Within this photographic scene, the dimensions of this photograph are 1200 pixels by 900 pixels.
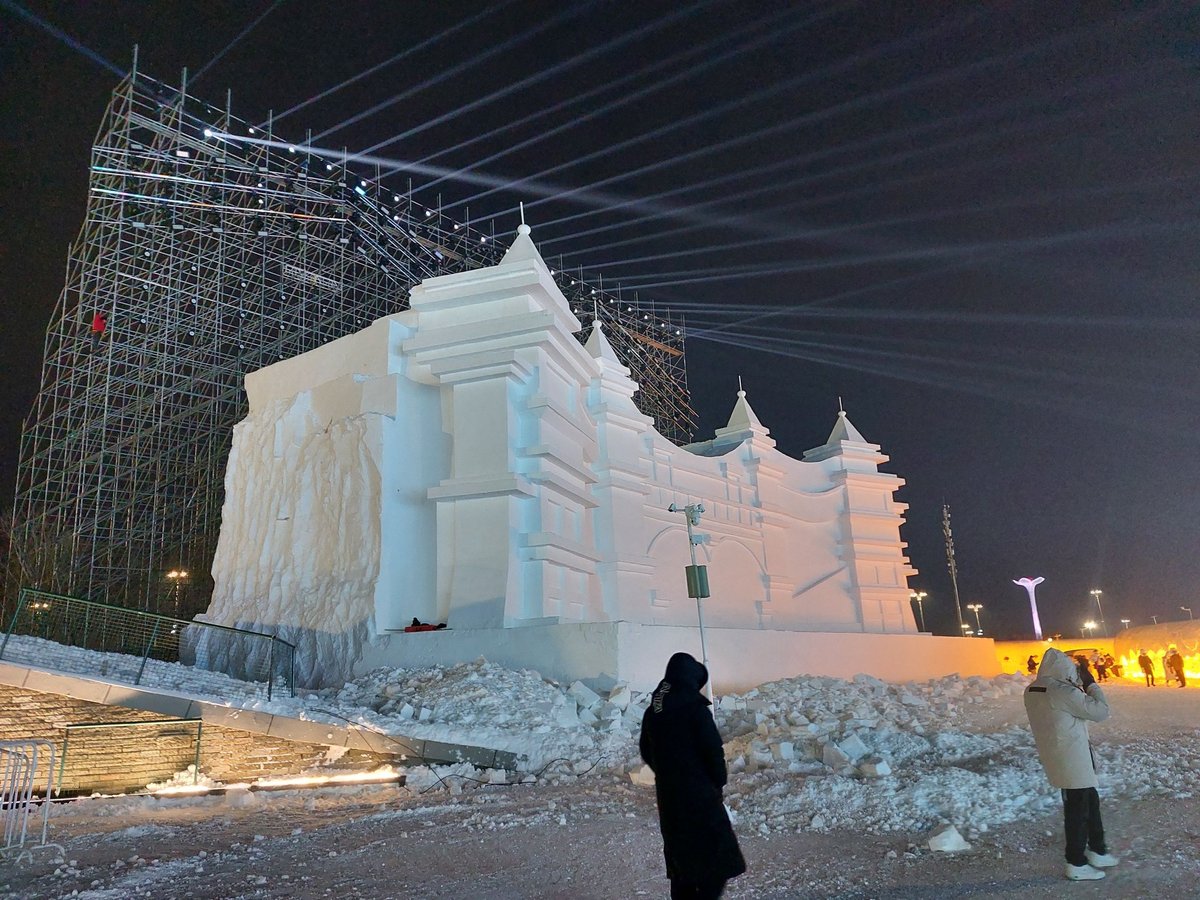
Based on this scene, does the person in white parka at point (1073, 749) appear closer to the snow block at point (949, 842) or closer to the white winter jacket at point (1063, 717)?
the white winter jacket at point (1063, 717)

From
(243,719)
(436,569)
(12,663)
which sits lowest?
(243,719)

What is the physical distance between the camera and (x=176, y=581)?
2503 centimetres

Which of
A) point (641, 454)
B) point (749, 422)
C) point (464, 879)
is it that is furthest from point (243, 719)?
point (749, 422)

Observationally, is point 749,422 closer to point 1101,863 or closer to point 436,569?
point 436,569

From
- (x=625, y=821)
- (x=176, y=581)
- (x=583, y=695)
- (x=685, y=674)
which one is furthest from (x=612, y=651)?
(x=176, y=581)

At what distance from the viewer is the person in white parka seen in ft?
16.0

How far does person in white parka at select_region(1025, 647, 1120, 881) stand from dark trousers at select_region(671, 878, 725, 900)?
242 cm

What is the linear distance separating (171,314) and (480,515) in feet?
43.4

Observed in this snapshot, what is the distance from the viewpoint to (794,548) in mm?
25078

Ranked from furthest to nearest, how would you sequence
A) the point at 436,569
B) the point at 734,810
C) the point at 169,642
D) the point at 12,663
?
1. the point at 436,569
2. the point at 169,642
3. the point at 12,663
4. the point at 734,810

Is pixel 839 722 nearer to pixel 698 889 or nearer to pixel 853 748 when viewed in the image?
pixel 853 748

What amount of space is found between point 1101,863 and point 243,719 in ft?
29.1

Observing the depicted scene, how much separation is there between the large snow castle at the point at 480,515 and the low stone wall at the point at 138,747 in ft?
12.7

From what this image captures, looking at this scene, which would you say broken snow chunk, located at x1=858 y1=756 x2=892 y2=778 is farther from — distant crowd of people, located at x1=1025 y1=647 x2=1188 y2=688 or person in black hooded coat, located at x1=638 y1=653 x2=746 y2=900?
distant crowd of people, located at x1=1025 y1=647 x2=1188 y2=688
